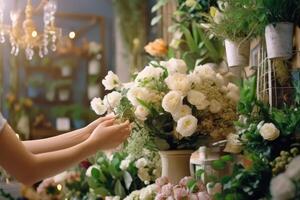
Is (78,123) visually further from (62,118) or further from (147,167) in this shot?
(147,167)

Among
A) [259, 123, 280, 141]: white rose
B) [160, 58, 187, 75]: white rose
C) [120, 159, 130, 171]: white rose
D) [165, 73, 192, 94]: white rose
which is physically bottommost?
[120, 159, 130, 171]: white rose

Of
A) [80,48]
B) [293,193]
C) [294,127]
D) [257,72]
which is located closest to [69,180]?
[257,72]

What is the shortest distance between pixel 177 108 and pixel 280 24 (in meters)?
0.38

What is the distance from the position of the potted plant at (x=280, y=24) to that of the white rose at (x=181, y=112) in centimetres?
29

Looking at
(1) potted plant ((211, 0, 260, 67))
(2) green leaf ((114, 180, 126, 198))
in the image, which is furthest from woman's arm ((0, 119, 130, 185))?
(1) potted plant ((211, 0, 260, 67))

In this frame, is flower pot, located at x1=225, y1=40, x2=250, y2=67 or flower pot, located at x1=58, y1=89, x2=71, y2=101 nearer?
flower pot, located at x1=225, y1=40, x2=250, y2=67

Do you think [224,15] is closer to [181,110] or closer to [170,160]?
[181,110]

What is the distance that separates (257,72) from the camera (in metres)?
1.71

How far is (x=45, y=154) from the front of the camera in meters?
1.27

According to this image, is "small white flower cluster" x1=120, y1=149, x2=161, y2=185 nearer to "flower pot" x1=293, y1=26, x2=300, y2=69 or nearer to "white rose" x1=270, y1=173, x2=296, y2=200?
"flower pot" x1=293, y1=26, x2=300, y2=69

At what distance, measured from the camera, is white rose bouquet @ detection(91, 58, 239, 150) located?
4.75ft

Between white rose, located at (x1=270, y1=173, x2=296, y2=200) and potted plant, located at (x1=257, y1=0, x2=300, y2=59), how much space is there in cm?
61

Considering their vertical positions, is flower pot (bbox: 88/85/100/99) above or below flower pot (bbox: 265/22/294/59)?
below

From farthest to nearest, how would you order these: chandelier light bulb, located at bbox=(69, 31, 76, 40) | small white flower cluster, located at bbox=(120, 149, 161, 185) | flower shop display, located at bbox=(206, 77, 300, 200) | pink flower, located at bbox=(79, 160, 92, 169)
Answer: chandelier light bulb, located at bbox=(69, 31, 76, 40) < pink flower, located at bbox=(79, 160, 92, 169) < small white flower cluster, located at bbox=(120, 149, 161, 185) < flower shop display, located at bbox=(206, 77, 300, 200)
